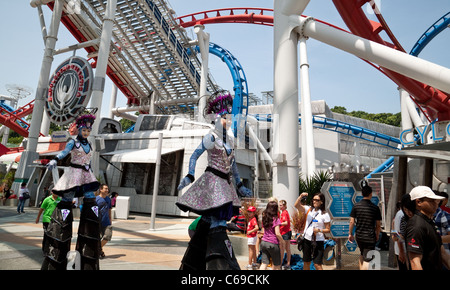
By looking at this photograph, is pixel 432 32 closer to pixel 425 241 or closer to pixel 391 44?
pixel 391 44

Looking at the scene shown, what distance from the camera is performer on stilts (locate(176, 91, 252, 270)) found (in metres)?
2.57

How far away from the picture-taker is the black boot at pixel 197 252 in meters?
2.64

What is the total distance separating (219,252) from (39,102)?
17.8m

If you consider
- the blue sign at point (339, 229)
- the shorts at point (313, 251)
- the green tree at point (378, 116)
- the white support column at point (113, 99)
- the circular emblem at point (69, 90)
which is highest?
the green tree at point (378, 116)

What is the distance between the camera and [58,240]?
323cm

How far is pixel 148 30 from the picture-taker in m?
17.3

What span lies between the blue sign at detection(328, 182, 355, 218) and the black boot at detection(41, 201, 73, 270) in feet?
14.3

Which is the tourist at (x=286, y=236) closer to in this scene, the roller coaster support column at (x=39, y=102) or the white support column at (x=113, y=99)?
the roller coaster support column at (x=39, y=102)

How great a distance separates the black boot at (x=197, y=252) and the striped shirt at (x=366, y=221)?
2506mm

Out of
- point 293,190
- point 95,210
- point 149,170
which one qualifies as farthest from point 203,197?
point 149,170

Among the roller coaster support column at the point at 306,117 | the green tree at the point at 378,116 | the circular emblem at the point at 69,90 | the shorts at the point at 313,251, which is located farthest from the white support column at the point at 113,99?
the green tree at the point at 378,116

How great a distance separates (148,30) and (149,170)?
8.23m

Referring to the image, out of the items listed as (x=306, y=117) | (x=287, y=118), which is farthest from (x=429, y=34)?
(x=287, y=118)

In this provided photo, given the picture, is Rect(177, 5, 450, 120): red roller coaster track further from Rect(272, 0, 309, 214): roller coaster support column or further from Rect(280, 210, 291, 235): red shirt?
Rect(280, 210, 291, 235): red shirt
